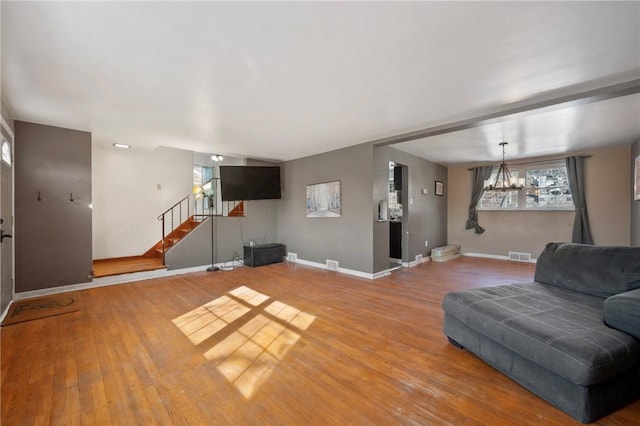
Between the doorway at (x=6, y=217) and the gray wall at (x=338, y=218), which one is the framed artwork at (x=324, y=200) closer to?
the gray wall at (x=338, y=218)

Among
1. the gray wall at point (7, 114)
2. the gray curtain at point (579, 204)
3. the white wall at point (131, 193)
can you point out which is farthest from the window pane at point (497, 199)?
the gray wall at point (7, 114)

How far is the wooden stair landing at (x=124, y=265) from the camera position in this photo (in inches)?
190

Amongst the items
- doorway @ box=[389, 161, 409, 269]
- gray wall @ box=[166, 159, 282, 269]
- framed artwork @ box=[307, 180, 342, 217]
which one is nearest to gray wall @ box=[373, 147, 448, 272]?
doorway @ box=[389, 161, 409, 269]

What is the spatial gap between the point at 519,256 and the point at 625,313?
19.5ft

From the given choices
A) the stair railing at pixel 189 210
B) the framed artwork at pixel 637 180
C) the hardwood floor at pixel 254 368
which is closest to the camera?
the hardwood floor at pixel 254 368

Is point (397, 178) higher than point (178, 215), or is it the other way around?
point (397, 178)

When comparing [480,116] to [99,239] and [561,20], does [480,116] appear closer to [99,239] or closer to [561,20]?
[561,20]

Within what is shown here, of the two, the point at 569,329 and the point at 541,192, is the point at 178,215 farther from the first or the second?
the point at 541,192

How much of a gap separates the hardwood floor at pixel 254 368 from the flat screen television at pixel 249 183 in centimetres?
273

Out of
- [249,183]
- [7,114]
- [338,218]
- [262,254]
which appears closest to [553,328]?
[338,218]

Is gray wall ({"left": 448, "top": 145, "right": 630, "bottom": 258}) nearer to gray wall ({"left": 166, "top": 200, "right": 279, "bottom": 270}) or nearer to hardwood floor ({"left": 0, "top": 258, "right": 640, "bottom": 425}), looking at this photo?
hardwood floor ({"left": 0, "top": 258, "right": 640, "bottom": 425})

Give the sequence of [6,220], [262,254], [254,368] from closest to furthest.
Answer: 1. [254,368]
2. [6,220]
3. [262,254]

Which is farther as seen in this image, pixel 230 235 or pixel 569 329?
pixel 230 235

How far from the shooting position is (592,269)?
2.46 m
